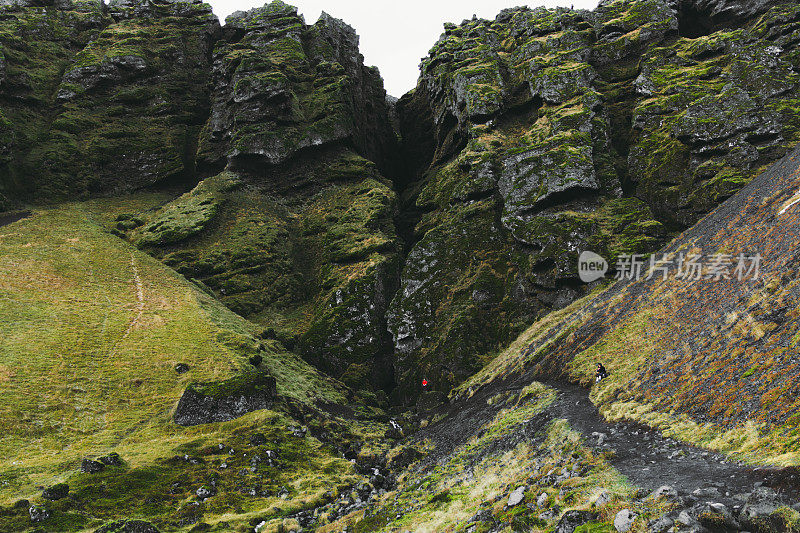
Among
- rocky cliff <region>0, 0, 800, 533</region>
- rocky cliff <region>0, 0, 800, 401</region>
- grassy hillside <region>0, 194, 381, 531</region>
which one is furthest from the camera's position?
rocky cliff <region>0, 0, 800, 401</region>

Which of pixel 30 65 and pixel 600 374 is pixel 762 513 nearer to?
pixel 600 374

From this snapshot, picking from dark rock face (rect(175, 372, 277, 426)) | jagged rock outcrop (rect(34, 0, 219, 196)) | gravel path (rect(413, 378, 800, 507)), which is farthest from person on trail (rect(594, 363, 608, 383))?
jagged rock outcrop (rect(34, 0, 219, 196))

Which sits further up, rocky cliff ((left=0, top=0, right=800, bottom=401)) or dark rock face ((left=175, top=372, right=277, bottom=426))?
rocky cliff ((left=0, top=0, right=800, bottom=401))

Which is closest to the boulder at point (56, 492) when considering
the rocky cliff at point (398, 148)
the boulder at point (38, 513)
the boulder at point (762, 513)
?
the boulder at point (38, 513)

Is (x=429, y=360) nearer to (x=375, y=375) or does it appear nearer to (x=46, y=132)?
(x=375, y=375)

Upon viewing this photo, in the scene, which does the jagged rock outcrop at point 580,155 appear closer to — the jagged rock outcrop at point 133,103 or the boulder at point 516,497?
the boulder at point 516,497

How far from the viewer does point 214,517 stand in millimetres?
18953

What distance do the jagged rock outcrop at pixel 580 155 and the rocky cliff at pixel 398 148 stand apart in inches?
11.9

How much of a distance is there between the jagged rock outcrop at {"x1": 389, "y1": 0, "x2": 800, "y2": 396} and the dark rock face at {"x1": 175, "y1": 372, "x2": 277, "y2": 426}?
19.5 meters

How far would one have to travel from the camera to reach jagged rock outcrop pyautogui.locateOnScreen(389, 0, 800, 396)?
4406cm

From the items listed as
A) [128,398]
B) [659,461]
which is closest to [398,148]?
[128,398]

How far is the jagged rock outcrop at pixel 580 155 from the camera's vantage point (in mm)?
44062

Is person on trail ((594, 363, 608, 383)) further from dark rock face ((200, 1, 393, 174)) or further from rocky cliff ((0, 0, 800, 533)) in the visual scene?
dark rock face ((200, 1, 393, 174))

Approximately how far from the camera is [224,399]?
93.7ft
